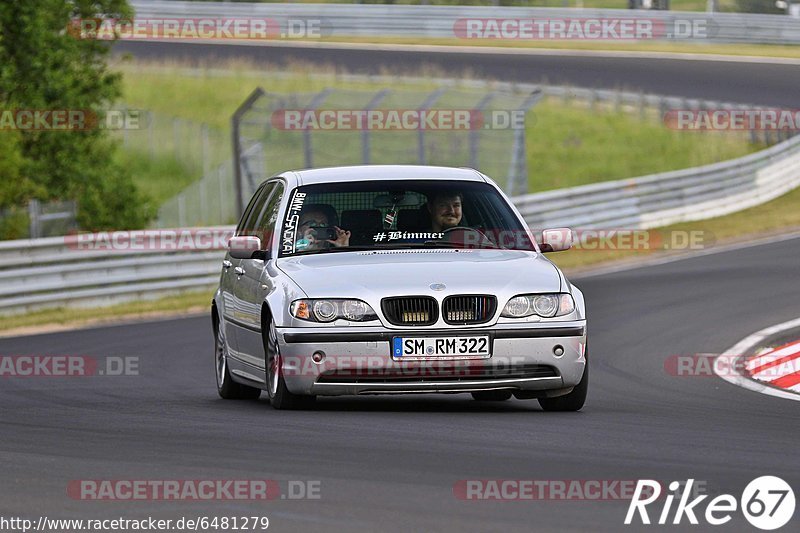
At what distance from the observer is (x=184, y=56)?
1918 inches

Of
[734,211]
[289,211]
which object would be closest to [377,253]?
[289,211]

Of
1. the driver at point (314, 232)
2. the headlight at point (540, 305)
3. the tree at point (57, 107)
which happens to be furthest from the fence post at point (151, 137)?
the headlight at point (540, 305)

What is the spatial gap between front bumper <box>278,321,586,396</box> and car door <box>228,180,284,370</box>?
71 centimetres

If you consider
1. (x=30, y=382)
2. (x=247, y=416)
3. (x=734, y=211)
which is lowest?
(x=734, y=211)

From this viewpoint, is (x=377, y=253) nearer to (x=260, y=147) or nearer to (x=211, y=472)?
(x=211, y=472)

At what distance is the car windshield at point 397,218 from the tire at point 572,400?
1.05m

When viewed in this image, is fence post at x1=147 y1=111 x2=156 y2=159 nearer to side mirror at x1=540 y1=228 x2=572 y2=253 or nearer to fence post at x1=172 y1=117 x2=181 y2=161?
fence post at x1=172 y1=117 x2=181 y2=161

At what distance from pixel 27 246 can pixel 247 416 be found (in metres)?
12.5

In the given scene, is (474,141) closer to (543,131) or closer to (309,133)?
(309,133)

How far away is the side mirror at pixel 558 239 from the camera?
10.4 metres


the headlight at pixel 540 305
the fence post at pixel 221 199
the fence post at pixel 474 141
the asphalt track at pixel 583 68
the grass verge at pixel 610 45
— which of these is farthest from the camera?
the grass verge at pixel 610 45

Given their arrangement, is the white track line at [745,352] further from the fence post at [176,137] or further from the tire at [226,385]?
the fence post at [176,137]

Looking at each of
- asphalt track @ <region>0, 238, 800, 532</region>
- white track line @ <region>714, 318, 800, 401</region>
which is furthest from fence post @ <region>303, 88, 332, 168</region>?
asphalt track @ <region>0, 238, 800, 532</region>

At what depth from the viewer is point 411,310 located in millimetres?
9406
